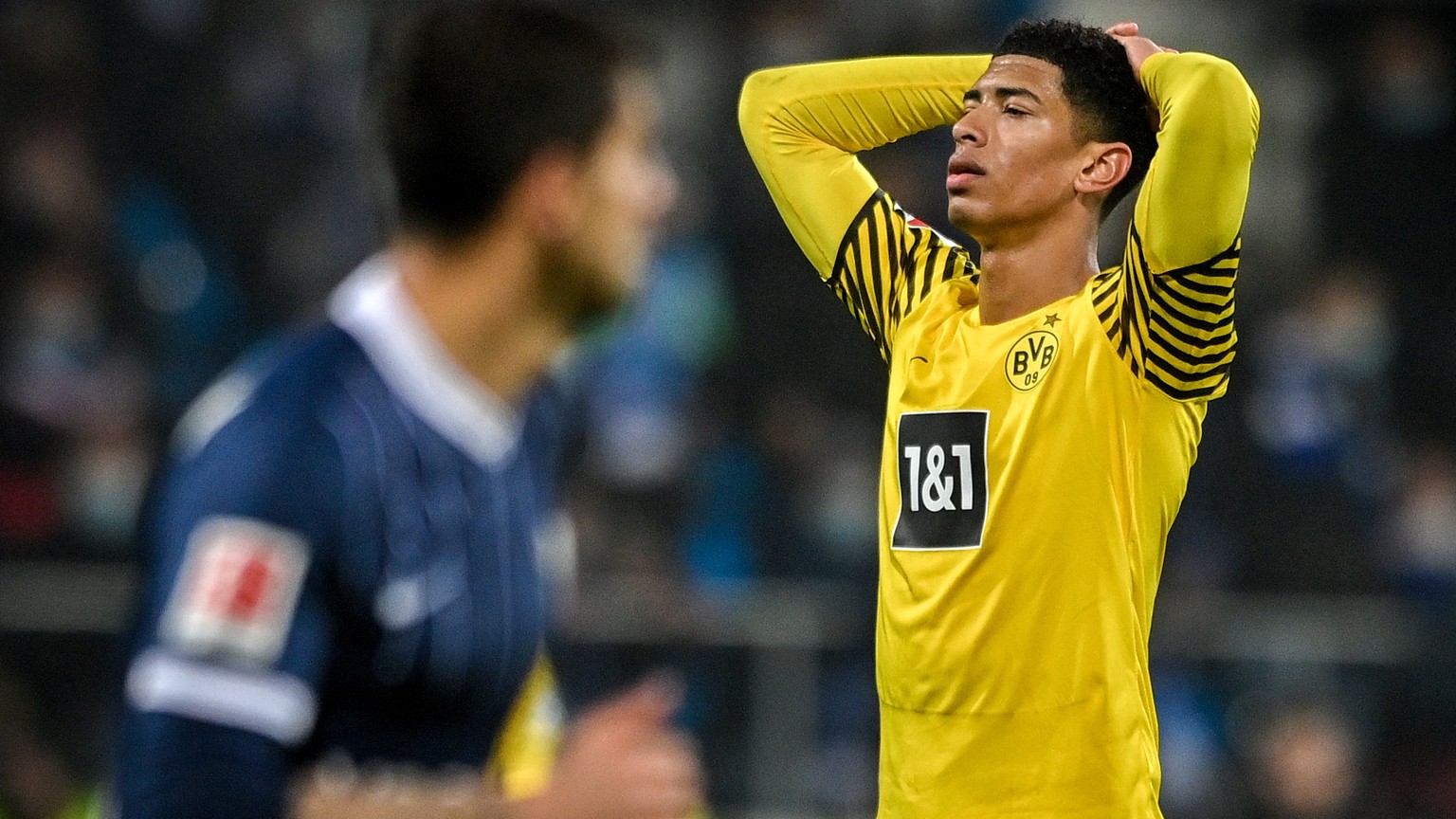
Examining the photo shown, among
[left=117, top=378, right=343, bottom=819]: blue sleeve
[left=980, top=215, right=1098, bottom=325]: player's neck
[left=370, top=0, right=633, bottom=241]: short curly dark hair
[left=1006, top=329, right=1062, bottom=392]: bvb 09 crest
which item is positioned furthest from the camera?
[left=980, top=215, right=1098, bottom=325]: player's neck

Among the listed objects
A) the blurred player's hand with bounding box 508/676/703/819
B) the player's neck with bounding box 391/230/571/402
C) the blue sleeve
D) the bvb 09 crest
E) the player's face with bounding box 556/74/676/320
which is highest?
the player's face with bounding box 556/74/676/320

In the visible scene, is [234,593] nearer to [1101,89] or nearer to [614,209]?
[614,209]

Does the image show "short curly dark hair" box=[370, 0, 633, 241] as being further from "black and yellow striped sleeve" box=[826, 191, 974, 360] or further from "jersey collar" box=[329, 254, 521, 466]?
"black and yellow striped sleeve" box=[826, 191, 974, 360]

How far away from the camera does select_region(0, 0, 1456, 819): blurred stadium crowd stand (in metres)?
7.81

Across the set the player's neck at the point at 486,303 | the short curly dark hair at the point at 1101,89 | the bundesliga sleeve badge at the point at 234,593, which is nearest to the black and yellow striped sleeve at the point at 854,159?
the short curly dark hair at the point at 1101,89

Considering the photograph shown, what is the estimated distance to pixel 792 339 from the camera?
30.8 feet

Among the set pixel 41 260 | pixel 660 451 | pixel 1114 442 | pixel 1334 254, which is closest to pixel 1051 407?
pixel 1114 442

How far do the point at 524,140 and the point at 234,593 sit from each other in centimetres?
69

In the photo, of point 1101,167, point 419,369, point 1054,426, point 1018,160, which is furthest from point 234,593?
point 1101,167

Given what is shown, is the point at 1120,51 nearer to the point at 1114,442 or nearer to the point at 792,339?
the point at 1114,442

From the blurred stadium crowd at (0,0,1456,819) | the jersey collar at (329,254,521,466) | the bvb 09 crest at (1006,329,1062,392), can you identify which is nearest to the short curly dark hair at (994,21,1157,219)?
the bvb 09 crest at (1006,329,1062,392)

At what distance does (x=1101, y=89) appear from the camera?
3385mm

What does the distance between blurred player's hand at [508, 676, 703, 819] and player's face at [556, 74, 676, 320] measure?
58cm

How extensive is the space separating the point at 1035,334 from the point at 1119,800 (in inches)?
31.6
